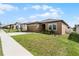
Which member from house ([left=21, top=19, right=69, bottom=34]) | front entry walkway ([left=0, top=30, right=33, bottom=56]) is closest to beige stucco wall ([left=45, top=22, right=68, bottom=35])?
house ([left=21, top=19, right=69, bottom=34])

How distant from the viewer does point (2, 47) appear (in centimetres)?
388

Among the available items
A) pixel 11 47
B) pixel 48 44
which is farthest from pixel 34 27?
pixel 11 47

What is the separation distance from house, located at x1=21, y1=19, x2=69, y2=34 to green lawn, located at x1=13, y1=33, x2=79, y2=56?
9 centimetres

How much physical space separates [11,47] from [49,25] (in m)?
0.71

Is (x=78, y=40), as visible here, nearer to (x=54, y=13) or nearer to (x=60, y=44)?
(x=60, y=44)

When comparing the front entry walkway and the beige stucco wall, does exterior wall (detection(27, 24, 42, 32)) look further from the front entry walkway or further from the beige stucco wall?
the front entry walkway

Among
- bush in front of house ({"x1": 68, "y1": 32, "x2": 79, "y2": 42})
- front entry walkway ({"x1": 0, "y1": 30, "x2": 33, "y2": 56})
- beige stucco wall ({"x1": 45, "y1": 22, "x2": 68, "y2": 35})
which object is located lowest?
front entry walkway ({"x1": 0, "y1": 30, "x2": 33, "y2": 56})

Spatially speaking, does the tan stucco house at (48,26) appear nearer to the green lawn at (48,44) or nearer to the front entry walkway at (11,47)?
the green lawn at (48,44)

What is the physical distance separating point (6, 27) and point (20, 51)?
46cm

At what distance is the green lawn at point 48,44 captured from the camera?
380 centimetres

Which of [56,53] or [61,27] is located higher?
[61,27]

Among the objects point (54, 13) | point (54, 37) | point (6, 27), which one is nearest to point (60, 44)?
point (54, 37)

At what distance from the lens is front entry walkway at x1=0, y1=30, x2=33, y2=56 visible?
379cm

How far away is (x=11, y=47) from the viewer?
12.7 ft
